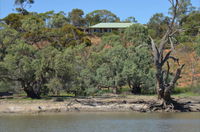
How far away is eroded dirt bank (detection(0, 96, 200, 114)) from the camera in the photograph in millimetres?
31797

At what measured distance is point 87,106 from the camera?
32.9 metres

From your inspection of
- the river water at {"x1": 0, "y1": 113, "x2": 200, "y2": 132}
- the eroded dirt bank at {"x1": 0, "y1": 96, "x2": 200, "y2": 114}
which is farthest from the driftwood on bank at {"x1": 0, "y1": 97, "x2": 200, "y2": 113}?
the river water at {"x1": 0, "y1": 113, "x2": 200, "y2": 132}

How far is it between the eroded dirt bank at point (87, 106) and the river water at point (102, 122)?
62.9 inches

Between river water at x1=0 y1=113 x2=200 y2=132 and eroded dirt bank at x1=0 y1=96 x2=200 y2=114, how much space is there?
5.24 ft

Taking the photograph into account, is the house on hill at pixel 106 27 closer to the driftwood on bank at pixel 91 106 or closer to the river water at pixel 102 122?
the driftwood on bank at pixel 91 106

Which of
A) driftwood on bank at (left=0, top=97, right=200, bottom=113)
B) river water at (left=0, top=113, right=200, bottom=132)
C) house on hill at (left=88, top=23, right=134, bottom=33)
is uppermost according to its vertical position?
house on hill at (left=88, top=23, right=134, bottom=33)

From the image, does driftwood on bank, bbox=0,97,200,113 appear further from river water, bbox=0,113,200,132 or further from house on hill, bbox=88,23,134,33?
A: house on hill, bbox=88,23,134,33

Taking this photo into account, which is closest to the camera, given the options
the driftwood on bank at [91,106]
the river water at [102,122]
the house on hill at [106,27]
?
the river water at [102,122]

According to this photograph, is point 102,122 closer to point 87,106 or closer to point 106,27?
point 87,106

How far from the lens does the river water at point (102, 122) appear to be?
22.9 m

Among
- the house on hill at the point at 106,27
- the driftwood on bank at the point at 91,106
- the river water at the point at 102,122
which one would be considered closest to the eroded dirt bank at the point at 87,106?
the driftwood on bank at the point at 91,106

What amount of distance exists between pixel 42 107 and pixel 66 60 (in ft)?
16.1

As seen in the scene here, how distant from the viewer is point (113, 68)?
41500mm

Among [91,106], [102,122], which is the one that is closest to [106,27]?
[91,106]
